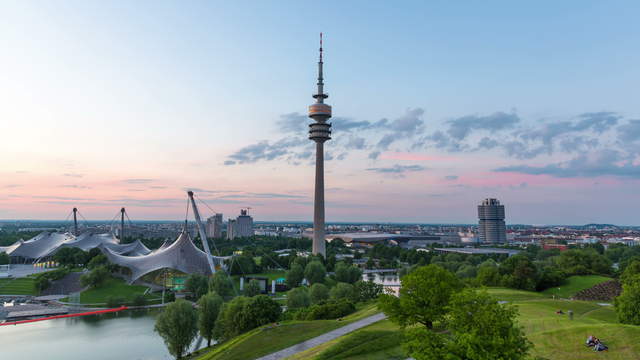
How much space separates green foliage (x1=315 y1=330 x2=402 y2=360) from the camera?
1059 inches

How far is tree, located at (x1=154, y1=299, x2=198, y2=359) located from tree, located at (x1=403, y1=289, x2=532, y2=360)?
26.3m

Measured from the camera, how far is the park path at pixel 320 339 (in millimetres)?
30484

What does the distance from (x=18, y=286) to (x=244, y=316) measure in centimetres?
6218

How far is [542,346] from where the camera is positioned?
2544 centimetres

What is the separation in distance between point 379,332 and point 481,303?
12520 millimetres

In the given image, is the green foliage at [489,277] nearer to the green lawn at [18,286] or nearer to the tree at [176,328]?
the tree at [176,328]

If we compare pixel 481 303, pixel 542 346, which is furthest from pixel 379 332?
pixel 481 303

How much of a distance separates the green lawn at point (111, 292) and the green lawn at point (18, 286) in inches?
438

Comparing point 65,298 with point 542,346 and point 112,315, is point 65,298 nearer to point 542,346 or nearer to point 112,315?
point 112,315

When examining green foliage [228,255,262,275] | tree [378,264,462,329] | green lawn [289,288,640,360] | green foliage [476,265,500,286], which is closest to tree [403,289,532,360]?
tree [378,264,462,329]

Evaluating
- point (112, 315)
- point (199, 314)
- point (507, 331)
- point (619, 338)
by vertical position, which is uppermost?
point (507, 331)

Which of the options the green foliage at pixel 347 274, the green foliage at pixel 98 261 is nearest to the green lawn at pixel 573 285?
the green foliage at pixel 347 274

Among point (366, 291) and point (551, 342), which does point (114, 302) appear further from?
point (551, 342)

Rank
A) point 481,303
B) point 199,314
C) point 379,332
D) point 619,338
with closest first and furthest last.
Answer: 1. point 481,303
2. point 619,338
3. point 379,332
4. point 199,314
